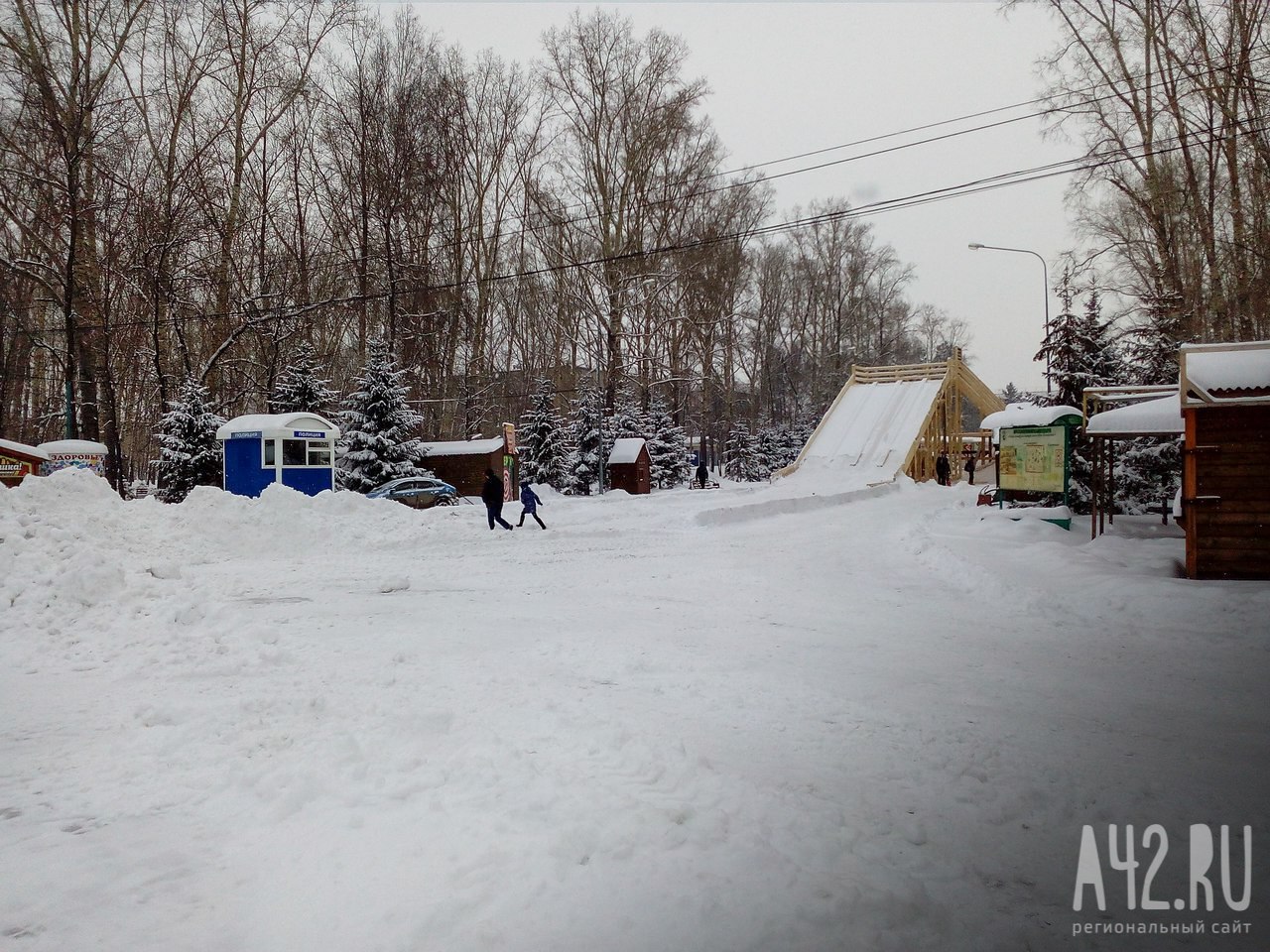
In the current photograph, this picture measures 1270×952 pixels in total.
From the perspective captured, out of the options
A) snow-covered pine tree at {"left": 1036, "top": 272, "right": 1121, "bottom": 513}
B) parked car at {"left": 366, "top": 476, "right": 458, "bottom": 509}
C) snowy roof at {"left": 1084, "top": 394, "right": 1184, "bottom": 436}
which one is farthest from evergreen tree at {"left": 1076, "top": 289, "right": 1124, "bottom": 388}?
parked car at {"left": 366, "top": 476, "right": 458, "bottom": 509}

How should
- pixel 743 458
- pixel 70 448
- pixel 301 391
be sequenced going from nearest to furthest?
pixel 70 448 < pixel 301 391 < pixel 743 458

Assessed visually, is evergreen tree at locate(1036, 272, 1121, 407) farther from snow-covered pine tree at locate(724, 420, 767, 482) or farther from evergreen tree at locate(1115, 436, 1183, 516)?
snow-covered pine tree at locate(724, 420, 767, 482)

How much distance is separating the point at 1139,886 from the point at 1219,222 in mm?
29090

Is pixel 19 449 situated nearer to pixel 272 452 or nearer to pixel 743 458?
pixel 272 452

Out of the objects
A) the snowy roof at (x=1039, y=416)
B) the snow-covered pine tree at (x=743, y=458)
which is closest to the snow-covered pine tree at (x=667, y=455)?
the snow-covered pine tree at (x=743, y=458)

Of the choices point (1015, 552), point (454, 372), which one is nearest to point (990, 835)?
point (1015, 552)

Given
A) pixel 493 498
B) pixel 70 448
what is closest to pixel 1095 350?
pixel 493 498

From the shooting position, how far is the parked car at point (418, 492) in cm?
2436

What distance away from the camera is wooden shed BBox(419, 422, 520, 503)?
1166 inches

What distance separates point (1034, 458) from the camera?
17.9 m

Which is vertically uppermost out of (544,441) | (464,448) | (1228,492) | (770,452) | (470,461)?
(544,441)

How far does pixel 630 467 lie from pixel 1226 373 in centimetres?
2554

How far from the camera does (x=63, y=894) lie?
3375 mm

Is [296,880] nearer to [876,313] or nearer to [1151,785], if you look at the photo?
[1151,785]
